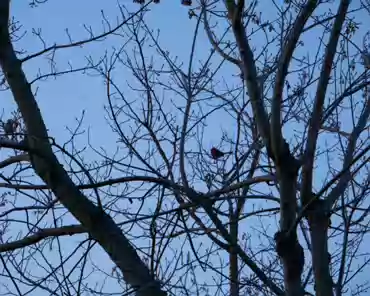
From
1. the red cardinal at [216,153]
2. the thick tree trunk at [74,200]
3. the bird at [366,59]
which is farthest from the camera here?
the red cardinal at [216,153]

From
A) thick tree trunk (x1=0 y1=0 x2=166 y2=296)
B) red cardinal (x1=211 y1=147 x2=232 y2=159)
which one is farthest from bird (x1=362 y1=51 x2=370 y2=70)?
thick tree trunk (x1=0 y1=0 x2=166 y2=296)

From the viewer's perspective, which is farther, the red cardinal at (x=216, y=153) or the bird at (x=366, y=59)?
the red cardinal at (x=216, y=153)

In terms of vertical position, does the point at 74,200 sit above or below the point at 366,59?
below

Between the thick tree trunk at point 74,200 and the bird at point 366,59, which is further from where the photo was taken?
the bird at point 366,59

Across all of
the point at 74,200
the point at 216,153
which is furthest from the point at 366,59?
the point at 74,200

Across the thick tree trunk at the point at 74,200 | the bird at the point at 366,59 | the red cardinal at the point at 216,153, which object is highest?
the red cardinal at the point at 216,153

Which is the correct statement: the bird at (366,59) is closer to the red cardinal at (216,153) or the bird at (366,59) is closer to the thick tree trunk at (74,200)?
the red cardinal at (216,153)

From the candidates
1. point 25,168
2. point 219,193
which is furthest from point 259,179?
point 25,168

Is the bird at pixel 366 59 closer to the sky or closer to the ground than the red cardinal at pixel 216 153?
closer to the ground

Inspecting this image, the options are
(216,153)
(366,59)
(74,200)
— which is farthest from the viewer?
(216,153)

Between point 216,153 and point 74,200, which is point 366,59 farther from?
point 74,200

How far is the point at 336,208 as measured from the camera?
4.48 meters

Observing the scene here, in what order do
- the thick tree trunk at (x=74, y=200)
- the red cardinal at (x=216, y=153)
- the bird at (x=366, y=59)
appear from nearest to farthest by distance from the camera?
the thick tree trunk at (x=74, y=200)
the bird at (x=366, y=59)
the red cardinal at (x=216, y=153)

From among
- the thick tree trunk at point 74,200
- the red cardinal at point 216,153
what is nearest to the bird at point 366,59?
the red cardinal at point 216,153
